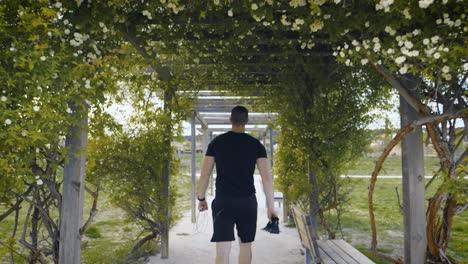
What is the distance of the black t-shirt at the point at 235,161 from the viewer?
274cm

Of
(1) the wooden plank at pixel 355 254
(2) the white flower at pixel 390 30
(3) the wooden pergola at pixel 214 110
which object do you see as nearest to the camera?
(2) the white flower at pixel 390 30

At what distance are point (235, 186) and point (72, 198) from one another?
1121mm

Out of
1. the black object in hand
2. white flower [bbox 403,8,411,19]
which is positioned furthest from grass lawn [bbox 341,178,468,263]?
white flower [bbox 403,8,411,19]

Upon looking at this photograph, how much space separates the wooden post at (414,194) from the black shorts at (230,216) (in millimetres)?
1391

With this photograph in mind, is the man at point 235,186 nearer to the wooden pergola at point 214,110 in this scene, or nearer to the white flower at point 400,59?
the white flower at point 400,59

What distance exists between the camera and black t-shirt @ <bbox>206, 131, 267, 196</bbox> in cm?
274

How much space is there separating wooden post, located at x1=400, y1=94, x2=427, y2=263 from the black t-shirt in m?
1.31

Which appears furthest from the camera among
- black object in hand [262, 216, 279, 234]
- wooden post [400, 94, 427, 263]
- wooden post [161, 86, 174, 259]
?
wooden post [161, 86, 174, 259]

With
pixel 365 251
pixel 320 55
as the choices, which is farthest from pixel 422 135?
pixel 365 251

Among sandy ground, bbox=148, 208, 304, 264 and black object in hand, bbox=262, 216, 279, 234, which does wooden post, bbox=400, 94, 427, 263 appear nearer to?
black object in hand, bbox=262, 216, 279, 234

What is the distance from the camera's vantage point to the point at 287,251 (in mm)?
5098

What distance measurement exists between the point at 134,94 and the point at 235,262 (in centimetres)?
229

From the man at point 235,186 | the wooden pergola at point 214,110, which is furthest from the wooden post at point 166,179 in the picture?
the man at point 235,186

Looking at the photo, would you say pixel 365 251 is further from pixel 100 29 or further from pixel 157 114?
pixel 100 29
